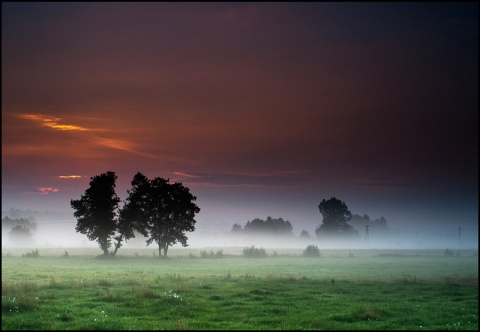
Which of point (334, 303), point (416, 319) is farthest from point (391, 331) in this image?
point (334, 303)

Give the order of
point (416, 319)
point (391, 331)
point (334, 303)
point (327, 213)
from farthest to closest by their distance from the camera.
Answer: point (327, 213) → point (334, 303) → point (416, 319) → point (391, 331)

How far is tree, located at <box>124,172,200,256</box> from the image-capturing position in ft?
332

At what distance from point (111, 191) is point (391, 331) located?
84.5 m

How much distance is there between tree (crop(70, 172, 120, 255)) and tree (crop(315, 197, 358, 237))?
114m

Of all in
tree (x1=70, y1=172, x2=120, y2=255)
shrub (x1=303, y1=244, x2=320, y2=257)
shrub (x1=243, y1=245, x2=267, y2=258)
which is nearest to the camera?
tree (x1=70, y1=172, x2=120, y2=255)

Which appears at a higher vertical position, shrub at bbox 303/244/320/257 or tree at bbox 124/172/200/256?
tree at bbox 124/172/200/256

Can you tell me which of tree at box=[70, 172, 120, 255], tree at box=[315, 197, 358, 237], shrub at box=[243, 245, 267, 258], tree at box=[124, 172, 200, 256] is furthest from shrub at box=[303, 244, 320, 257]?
tree at box=[315, 197, 358, 237]

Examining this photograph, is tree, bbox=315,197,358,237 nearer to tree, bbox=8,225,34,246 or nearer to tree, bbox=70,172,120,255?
tree, bbox=70,172,120,255

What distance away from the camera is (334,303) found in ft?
105

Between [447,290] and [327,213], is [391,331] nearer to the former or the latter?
[447,290]

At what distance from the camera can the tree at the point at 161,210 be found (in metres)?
101

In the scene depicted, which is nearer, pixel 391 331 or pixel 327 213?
pixel 391 331

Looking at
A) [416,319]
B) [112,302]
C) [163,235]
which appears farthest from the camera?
[163,235]

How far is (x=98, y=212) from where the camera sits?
95.7m
